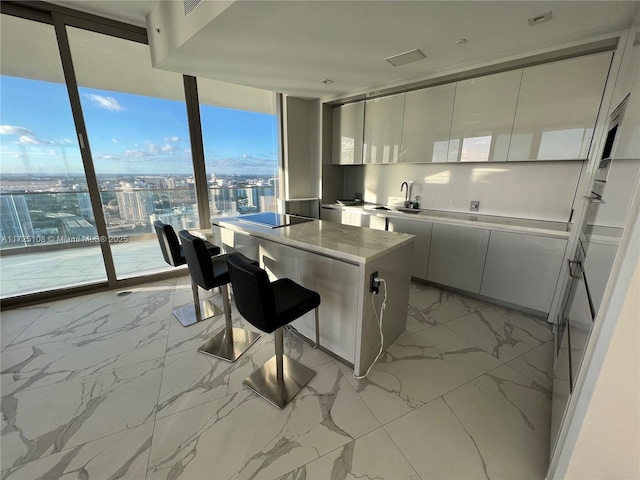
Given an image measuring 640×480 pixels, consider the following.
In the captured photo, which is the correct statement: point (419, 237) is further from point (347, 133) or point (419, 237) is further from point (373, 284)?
point (347, 133)

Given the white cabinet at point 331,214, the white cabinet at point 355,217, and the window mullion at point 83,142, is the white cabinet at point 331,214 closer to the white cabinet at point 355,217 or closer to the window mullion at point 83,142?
the white cabinet at point 355,217

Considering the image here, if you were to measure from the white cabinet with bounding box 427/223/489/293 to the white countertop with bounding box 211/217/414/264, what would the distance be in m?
1.13

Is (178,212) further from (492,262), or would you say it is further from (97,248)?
(492,262)

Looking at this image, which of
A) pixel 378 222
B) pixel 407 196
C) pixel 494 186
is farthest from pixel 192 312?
pixel 494 186

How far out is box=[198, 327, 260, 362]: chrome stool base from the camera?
2.10m

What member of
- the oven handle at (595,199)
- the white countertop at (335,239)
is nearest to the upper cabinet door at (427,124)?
the oven handle at (595,199)

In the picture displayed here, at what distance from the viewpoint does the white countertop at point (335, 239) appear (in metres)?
1.66

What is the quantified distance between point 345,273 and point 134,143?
3219 mm

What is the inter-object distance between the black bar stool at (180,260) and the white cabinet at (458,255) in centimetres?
248

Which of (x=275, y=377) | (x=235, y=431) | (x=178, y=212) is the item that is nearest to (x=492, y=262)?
(x=275, y=377)

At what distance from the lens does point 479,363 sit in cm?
→ 200

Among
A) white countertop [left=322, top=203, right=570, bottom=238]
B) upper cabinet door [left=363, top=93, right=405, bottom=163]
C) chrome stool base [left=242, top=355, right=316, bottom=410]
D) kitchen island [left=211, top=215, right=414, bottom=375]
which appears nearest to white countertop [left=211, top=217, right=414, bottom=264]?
kitchen island [left=211, top=215, right=414, bottom=375]

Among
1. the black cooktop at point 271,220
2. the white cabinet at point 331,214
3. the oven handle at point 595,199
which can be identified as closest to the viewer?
the oven handle at point 595,199

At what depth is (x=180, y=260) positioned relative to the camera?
2.46 m
